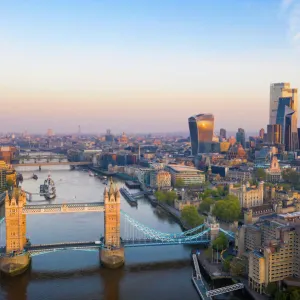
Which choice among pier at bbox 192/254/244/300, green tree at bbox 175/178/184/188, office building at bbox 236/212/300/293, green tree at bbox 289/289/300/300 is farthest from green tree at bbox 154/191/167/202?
green tree at bbox 289/289/300/300

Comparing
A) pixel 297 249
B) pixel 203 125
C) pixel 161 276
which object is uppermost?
pixel 203 125

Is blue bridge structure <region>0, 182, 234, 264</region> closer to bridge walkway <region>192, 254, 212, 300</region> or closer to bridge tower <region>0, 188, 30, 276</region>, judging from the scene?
bridge tower <region>0, 188, 30, 276</region>

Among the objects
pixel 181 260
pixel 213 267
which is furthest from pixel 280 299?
pixel 181 260

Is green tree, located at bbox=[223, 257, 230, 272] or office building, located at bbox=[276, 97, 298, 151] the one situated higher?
office building, located at bbox=[276, 97, 298, 151]

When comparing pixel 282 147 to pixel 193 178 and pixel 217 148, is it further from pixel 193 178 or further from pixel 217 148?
pixel 193 178

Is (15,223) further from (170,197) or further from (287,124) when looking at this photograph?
(287,124)

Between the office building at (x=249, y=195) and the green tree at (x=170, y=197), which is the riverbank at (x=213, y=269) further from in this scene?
the green tree at (x=170, y=197)
